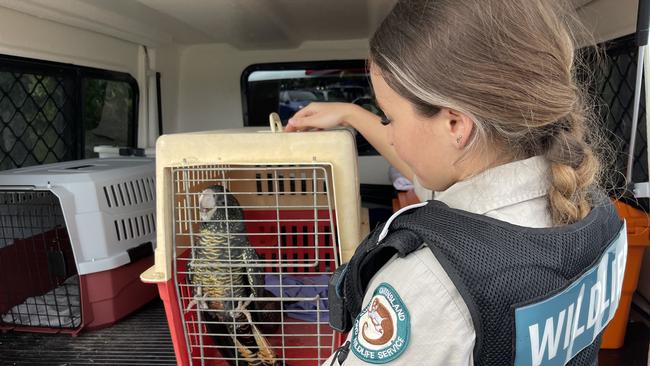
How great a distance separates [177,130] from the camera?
3098 mm

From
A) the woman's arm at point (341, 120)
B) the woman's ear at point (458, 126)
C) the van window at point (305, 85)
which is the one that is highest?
the van window at point (305, 85)

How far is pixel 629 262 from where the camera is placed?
171 cm

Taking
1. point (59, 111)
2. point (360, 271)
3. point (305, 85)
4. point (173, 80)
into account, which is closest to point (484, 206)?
point (360, 271)

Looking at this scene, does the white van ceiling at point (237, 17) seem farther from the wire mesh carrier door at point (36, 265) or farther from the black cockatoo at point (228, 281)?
the black cockatoo at point (228, 281)

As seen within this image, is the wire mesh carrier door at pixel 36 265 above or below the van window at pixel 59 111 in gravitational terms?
below

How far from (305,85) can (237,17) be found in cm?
94

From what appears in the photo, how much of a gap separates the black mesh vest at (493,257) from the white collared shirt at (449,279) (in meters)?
0.01

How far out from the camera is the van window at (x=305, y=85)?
2.98 meters

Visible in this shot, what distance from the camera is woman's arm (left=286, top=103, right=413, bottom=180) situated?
3.91 ft

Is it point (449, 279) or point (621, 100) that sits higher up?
point (621, 100)

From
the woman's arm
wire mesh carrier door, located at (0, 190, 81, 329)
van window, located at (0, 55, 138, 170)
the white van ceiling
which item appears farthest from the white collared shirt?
van window, located at (0, 55, 138, 170)

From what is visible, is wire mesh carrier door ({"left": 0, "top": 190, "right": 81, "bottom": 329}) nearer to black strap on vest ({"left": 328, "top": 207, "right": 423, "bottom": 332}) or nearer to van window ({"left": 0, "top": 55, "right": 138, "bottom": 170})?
van window ({"left": 0, "top": 55, "right": 138, "bottom": 170})

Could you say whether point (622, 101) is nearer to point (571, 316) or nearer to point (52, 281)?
point (571, 316)

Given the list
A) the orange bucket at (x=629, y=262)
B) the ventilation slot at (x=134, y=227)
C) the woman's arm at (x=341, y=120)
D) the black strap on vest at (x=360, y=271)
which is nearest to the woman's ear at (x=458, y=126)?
the black strap on vest at (x=360, y=271)
